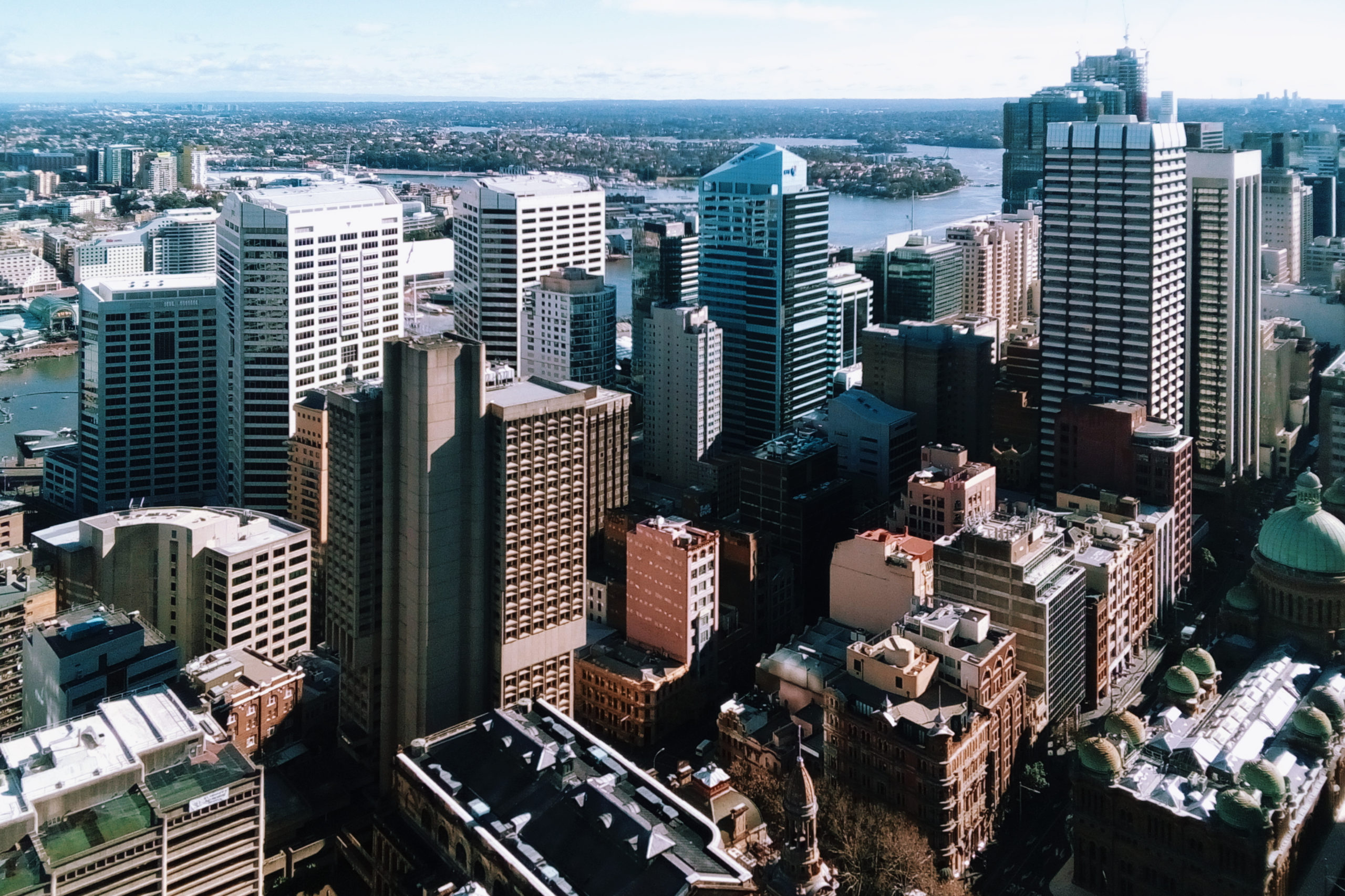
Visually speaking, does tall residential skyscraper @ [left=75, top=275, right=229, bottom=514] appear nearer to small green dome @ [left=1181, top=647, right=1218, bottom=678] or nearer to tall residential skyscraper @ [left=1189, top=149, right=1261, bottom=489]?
small green dome @ [left=1181, top=647, right=1218, bottom=678]

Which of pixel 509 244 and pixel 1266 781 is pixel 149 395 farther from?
pixel 1266 781

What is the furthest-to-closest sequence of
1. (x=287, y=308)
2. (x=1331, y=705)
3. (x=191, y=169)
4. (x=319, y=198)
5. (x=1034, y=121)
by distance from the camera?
(x=191, y=169), (x=1034, y=121), (x=319, y=198), (x=287, y=308), (x=1331, y=705)

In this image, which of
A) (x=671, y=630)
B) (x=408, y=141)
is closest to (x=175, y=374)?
(x=671, y=630)

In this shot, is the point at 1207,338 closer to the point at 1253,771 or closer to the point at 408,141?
the point at 1253,771

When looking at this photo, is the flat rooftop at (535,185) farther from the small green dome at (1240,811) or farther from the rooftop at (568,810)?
the small green dome at (1240,811)

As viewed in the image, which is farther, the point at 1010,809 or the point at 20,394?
the point at 20,394

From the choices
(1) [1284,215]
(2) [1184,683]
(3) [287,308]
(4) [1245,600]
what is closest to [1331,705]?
(2) [1184,683]
